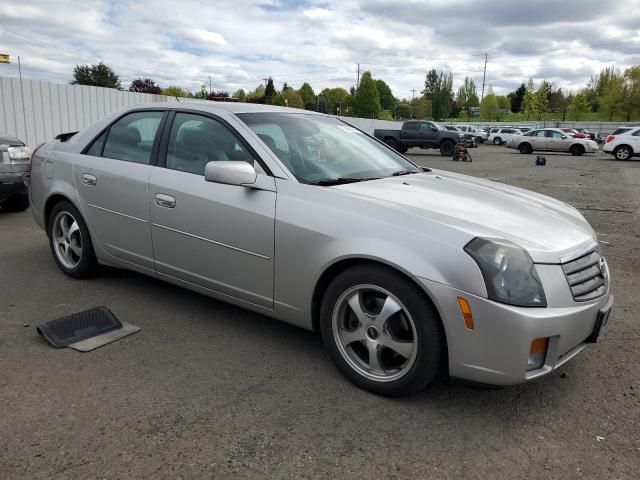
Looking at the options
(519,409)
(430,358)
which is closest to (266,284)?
(430,358)

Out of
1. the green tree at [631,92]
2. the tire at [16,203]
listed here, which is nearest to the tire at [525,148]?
the tire at [16,203]

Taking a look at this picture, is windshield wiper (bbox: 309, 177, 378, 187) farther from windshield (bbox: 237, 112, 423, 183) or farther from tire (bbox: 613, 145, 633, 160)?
tire (bbox: 613, 145, 633, 160)

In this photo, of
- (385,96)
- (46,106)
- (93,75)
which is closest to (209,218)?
(46,106)

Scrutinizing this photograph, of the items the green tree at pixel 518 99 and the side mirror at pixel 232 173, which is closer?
the side mirror at pixel 232 173

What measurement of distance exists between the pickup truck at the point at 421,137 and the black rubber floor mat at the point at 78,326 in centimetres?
2585

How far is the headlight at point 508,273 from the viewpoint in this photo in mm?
2412

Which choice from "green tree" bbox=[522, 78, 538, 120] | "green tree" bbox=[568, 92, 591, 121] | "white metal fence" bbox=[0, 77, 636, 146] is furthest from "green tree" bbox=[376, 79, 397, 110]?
"white metal fence" bbox=[0, 77, 636, 146]

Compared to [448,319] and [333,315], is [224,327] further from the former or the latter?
[448,319]

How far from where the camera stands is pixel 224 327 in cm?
373

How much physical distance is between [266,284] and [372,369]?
819 millimetres

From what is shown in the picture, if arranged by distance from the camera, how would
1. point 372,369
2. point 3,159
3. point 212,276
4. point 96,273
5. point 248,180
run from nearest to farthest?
1. point 372,369
2. point 248,180
3. point 212,276
4. point 96,273
5. point 3,159

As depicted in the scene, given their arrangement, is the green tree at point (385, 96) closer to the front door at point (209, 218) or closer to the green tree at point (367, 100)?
the green tree at point (367, 100)

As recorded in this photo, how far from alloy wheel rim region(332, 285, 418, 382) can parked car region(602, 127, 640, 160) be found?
89.3ft

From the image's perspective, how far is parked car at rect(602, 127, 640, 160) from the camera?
25328mm
